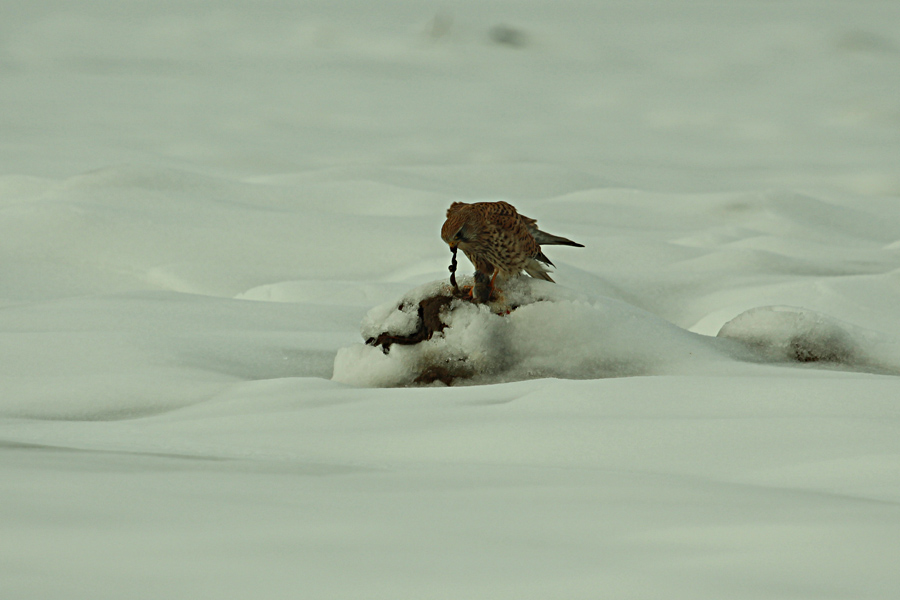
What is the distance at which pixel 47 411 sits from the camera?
6.52ft

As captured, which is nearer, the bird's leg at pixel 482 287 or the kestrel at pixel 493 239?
the kestrel at pixel 493 239

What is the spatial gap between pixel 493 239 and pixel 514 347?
26 cm

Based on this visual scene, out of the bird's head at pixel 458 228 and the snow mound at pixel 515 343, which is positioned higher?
the bird's head at pixel 458 228

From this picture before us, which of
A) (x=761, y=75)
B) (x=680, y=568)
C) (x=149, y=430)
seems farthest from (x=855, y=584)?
(x=761, y=75)

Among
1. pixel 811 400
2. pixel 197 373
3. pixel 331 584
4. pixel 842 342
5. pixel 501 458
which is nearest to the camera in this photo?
pixel 331 584

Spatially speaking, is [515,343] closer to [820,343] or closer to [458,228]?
[458,228]

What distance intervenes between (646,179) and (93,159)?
375cm

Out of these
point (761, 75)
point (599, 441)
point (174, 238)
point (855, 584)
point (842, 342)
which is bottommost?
point (855, 584)

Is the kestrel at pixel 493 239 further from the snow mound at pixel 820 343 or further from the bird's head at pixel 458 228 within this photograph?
the snow mound at pixel 820 343

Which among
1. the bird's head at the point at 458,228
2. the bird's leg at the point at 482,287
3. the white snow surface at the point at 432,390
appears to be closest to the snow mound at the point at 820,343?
the white snow surface at the point at 432,390

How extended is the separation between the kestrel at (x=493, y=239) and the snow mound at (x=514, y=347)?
6cm

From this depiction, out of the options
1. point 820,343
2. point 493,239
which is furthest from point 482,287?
point 820,343

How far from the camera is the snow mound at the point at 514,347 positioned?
2264 mm

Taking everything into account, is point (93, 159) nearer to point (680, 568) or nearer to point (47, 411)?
point (47, 411)
